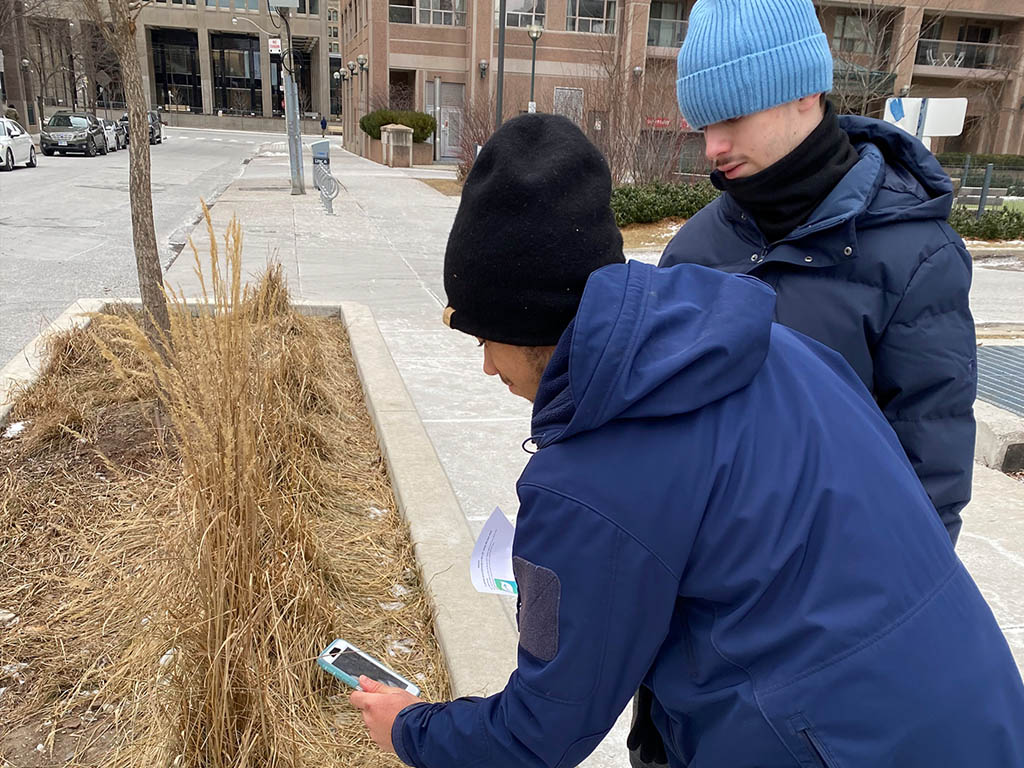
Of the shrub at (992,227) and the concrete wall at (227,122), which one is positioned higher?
the shrub at (992,227)

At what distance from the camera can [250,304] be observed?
2.95m

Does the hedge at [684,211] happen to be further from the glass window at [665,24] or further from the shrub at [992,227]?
the glass window at [665,24]

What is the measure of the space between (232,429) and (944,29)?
143 feet

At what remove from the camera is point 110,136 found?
33.5m

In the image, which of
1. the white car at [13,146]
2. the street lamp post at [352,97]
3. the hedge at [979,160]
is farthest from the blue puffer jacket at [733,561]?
the street lamp post at [352,97]

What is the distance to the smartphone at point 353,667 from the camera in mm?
1658

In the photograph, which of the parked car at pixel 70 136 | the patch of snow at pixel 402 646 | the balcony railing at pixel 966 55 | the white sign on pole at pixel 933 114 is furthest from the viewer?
the balcony railing at pixel 966 55

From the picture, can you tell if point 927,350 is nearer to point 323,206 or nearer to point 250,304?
point 250,304

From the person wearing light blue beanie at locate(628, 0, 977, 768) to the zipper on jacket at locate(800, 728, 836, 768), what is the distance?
602 mm

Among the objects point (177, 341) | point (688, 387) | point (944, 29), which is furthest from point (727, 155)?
point (944, 29)

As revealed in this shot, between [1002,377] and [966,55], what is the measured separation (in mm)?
37670

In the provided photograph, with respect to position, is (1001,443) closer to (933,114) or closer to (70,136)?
(933,114)

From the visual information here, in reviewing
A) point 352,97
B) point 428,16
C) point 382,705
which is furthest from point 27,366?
point 352,97

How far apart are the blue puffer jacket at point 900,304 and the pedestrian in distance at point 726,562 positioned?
59cm
